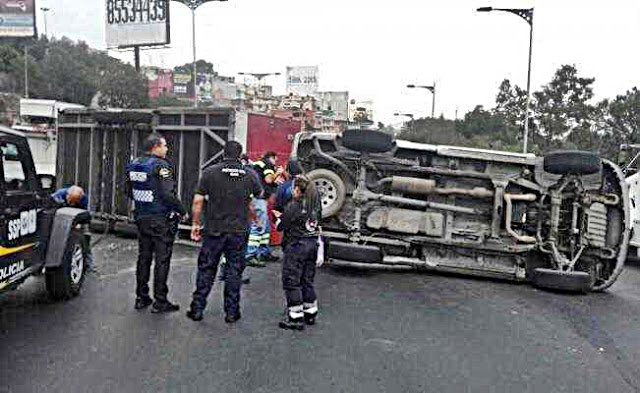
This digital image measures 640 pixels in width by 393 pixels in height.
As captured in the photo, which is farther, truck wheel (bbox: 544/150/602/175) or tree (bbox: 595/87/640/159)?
tree (bbox: 595/87/640/159)

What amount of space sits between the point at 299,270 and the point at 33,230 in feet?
7.72

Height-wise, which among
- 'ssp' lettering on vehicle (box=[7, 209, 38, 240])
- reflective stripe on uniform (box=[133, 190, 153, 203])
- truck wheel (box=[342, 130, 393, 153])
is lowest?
'ssp' lettering on vehicle (box=[7, 209, 38, 240])

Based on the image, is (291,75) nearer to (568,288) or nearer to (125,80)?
(125,80)

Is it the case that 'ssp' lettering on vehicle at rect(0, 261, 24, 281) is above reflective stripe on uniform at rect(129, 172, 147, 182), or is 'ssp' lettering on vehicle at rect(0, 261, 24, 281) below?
below

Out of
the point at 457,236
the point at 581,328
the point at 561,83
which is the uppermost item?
the point at 561,83

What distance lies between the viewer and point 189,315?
5348 millimetres

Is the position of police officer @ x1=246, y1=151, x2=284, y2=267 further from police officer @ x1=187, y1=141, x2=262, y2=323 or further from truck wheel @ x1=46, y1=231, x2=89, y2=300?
police officer @ x1=187, y1=141, x2=262, y2=323

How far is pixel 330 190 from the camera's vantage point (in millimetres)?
7668

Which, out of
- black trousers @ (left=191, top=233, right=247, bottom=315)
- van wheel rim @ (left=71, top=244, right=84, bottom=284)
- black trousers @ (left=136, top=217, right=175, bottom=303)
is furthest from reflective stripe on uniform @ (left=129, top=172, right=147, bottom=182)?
van wheel rim @ (left=71, top=244, right=84, bottom=284)

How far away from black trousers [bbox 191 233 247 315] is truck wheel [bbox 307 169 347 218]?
95.5 inches

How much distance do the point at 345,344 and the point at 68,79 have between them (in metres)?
54.7

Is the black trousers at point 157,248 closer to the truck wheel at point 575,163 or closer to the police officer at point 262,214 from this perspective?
the police officer at point 262,214

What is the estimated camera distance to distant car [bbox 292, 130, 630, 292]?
7.12m

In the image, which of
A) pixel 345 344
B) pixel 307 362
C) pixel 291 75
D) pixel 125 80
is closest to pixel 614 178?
pixel 345 344
